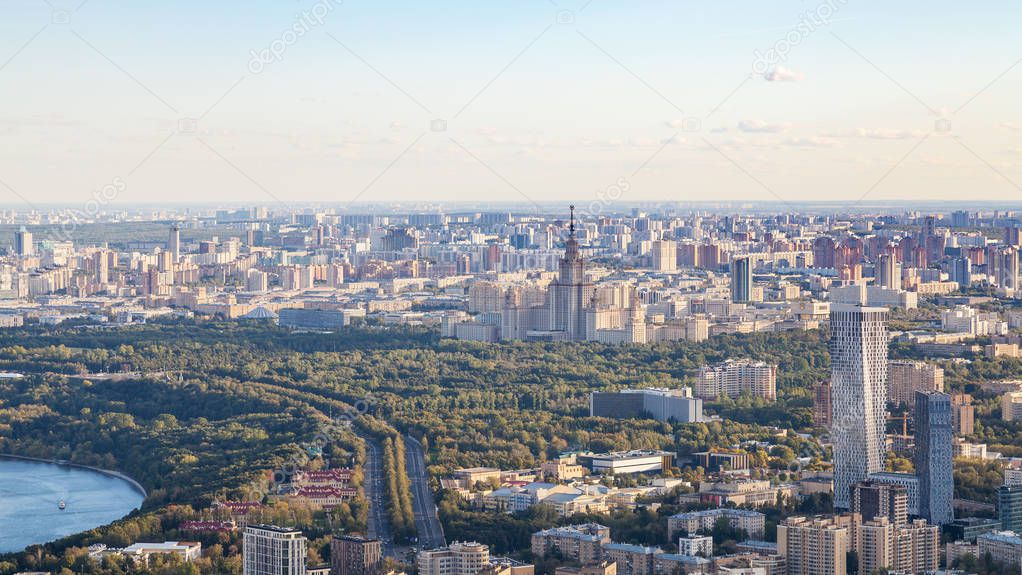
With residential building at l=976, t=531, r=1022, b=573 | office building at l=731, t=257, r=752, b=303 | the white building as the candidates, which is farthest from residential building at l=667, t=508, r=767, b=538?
office building at l=731, t=257, r=752, b=303

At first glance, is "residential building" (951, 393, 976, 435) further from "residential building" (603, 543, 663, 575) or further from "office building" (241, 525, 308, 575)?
"office building" (241, 525, 308, 575)

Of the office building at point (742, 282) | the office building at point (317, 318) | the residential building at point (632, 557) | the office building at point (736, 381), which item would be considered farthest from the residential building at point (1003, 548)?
the office building at point (742, 282)

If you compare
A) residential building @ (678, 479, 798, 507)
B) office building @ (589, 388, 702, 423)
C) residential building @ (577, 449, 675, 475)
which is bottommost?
residential building @ (678, 479, 798, 507)

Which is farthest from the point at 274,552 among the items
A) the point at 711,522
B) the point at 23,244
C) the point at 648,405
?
the point at 23,244

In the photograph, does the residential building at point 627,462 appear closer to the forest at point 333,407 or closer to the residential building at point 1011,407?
the forest at point 333,407

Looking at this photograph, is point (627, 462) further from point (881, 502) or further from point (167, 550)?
point (167, 550)

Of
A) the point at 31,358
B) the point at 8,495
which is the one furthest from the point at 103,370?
the point at 8,495

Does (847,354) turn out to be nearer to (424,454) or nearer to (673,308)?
(424,454)
